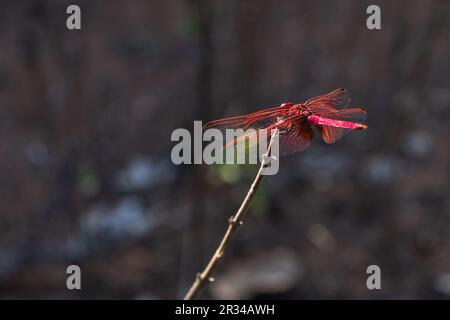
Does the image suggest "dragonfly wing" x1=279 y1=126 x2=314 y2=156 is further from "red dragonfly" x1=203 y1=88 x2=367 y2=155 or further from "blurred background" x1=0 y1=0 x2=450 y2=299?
"blurred background" x1=0 y1=0 x2=450 y2=299

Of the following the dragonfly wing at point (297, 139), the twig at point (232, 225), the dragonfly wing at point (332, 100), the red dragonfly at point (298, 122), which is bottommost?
the twig at point (232, 225)

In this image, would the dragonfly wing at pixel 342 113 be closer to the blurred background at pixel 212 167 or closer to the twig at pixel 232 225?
the twig at pixel 232 225

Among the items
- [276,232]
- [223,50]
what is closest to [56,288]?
[276,232]

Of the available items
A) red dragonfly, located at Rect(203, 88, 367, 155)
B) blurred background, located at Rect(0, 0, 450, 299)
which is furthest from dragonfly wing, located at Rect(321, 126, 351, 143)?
blurred background, located at Rect(0, 0, 450, 299)

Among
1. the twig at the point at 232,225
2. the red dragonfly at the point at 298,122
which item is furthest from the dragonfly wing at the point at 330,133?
the twig at the point at 232,225

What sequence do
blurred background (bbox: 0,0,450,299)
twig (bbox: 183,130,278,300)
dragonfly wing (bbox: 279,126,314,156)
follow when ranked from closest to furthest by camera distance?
1. twig (bbox: 183,130,278,300)
2. dragonfly wing (bbox: 279,126,314,156)
3. blurred background (bbox: 0,0,450,299)

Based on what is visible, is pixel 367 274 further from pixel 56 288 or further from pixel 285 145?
pixel 285 145

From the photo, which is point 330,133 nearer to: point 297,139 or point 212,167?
point 297,139
